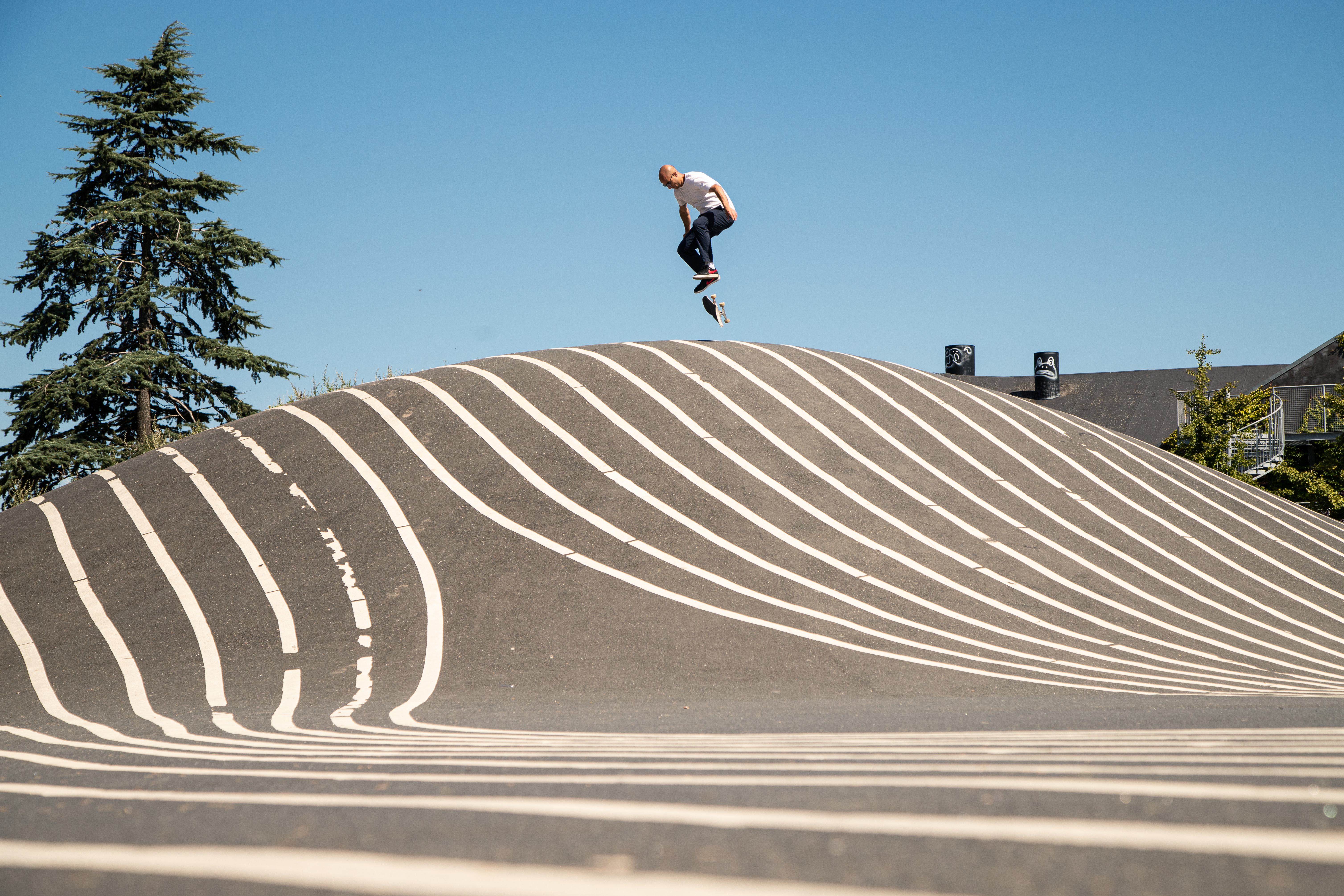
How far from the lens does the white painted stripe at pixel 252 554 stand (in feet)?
33.3

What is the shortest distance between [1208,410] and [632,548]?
74.6 feet

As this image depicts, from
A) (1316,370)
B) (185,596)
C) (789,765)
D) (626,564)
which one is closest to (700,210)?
(626,564)

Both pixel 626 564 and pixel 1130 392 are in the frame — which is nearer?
pixel 626 564

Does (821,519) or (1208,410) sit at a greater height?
(1208,410)

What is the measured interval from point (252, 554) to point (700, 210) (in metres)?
8.99

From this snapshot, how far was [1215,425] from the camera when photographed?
27.2m

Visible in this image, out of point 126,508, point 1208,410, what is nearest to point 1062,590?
point 126,508

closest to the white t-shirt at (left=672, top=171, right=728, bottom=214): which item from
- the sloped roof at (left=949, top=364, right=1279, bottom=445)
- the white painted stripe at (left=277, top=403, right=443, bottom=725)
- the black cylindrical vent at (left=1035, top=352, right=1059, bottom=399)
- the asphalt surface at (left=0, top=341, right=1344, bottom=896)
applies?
the asphalt surface at (left=0, top=341, right=1344, bottom=896)

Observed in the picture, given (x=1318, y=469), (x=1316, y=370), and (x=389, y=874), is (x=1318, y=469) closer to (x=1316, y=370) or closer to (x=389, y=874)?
(x=1316, y=370)

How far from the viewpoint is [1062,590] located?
12070 mm

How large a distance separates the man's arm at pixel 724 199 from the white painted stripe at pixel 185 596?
991 centimetres

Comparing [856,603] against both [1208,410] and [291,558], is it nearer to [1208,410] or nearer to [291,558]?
[291,558]

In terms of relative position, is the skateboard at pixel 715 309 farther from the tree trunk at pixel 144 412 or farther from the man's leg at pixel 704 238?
the tree trunk at pixel 144 412

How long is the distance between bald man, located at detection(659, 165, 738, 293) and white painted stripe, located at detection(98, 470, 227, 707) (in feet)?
30.6
